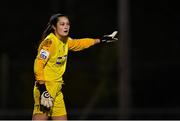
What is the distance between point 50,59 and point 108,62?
42.2 feet

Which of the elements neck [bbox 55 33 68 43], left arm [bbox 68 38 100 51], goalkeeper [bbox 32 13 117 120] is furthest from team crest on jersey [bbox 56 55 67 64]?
left arm [bbox 68 38 100 51]

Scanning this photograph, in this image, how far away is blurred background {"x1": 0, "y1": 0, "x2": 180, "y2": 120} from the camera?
727 inches

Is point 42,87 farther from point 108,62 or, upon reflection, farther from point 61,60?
point 108,62

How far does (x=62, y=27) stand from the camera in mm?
7793

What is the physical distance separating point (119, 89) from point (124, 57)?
1.15m

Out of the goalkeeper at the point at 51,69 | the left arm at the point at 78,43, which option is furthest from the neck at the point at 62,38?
the left arm at the point at 78,43

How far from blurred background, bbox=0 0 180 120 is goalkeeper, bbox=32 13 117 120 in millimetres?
9753

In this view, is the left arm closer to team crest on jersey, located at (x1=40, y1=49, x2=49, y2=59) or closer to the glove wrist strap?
team crest on jersey, located at (x1=40, y1=49, x2=49, y2=59)

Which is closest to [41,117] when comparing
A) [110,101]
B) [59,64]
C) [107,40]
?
[59,64]

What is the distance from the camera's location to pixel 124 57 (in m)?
18.2

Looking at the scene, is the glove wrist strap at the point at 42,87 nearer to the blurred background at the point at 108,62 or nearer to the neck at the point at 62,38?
the neck at the point at 62,38

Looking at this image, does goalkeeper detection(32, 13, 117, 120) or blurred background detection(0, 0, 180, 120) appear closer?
goalkeeper detection(32, 13, 117, 120)

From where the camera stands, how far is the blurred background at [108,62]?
18453 mm

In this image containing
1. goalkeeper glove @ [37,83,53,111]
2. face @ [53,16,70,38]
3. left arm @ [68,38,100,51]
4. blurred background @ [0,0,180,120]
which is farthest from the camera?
blurred background @ [0,0,180,120]
